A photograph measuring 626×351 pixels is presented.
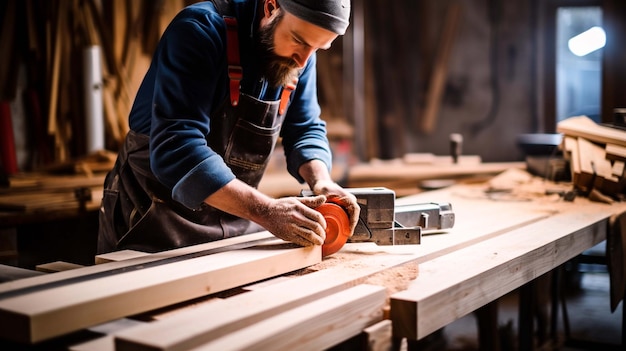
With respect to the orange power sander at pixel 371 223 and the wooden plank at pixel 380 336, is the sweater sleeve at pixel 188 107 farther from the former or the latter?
the wooden plank at pixel 380 336

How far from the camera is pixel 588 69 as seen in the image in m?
7.06

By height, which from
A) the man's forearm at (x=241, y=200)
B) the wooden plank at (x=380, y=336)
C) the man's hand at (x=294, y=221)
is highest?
the man's forearm at (x=241, y=200)

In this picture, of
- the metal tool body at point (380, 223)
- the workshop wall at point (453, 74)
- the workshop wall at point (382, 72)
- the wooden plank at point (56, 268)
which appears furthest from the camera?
the workshop wall at point (453, 74)

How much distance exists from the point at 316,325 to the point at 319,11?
3.34 ft

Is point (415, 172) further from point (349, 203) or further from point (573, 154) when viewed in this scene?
point (349, 203)

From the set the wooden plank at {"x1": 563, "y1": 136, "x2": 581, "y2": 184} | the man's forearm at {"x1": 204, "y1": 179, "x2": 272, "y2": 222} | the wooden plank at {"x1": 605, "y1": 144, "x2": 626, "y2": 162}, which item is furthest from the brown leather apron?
the wooden plank at {"x1": 605, "y1": 144, "x2": 626, "y2": 162}

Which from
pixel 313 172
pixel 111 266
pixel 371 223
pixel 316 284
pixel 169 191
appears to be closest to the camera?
pixel 316 284

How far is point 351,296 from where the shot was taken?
166 centimetres

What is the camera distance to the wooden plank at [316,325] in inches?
53.3

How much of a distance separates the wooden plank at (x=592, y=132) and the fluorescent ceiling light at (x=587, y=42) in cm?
244

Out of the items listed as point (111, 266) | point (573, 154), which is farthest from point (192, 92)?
point (573, 154)

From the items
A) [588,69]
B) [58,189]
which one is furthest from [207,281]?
[588,69]

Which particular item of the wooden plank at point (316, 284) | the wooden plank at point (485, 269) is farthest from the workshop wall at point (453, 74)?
the wooden plank at point (485, 269)

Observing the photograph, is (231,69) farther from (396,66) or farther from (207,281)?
(396,66)
